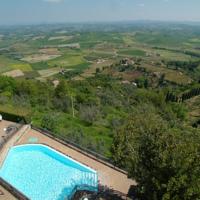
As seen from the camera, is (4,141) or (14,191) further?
(4,141)

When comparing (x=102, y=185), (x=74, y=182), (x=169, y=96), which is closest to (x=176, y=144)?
(x=102, y=185)

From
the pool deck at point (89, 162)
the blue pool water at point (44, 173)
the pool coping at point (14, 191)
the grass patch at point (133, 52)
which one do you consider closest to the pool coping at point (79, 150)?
the pool deck at point (89, 162)

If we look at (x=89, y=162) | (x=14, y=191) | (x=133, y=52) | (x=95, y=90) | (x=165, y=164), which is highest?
(x=165, y=164)

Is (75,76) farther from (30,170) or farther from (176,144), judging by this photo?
(176,144)

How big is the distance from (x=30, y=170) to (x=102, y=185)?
5.55 metres

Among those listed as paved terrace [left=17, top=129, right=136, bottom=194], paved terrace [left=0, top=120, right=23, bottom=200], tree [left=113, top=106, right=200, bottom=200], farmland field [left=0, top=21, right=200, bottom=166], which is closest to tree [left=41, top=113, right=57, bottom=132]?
farmland field [left=0, top=21, right=200, bottom=166]

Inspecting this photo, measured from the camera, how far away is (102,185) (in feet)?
57.7

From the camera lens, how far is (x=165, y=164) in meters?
12.2

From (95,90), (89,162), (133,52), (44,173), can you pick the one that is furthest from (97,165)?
(133,52)

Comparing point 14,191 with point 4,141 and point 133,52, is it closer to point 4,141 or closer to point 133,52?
point 4,141

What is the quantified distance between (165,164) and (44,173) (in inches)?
400

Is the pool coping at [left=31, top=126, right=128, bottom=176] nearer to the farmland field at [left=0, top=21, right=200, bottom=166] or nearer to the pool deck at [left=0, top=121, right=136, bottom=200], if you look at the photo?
the pool deck at [left=0, top=121, right=136, bottom=200]

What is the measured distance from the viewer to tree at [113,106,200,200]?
1185cm

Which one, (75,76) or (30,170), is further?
(75,76)
